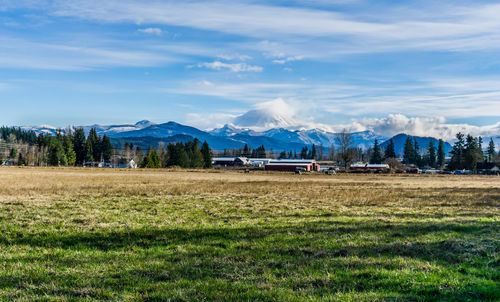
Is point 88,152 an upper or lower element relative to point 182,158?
upper

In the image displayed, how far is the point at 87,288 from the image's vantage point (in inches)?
290

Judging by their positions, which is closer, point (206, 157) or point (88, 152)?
point (206, 157)

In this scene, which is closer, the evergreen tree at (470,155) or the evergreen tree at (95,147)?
the evergreen tree at (470,155)

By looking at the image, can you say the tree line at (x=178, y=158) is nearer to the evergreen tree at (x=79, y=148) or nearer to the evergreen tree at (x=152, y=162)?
the evergreen tree at (x=152, y=162)

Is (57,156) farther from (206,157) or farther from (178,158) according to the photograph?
(206,157)

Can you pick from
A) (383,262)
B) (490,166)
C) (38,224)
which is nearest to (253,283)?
(383,262)

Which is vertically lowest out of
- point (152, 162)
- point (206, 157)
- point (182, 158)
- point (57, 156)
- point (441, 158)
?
point (152, 162)

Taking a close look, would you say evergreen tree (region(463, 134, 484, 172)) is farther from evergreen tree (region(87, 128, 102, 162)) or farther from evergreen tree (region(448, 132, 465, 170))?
evergreen tree (region(87, 128, 102, 162))

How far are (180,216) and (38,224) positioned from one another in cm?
583

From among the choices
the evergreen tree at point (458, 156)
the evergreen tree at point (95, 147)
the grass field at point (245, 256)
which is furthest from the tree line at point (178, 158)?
the grass field at point (245, 256)

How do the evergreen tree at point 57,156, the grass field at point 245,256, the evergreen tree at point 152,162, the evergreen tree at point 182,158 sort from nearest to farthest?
the grass field at point 245,256 < the evergreen tree at point 152,162 < the evergreen tree at point 57,156 < the evergreen tree at point 182,158

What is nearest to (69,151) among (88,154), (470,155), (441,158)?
(88,154)

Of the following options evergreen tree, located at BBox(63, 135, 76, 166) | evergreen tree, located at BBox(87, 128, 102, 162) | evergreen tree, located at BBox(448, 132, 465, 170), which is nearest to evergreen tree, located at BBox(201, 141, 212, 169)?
evergreen tree, located at BBox(87, 128, 102, 162)

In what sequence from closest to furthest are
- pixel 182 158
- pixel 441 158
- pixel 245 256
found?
pixel 245 256 < pixel 182 158 < pixel 441 158
